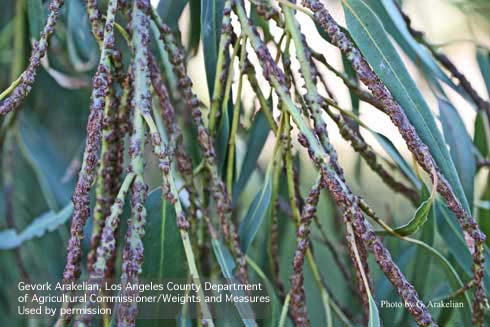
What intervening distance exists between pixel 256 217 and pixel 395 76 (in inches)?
7.9

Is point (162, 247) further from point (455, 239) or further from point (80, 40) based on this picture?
point (80, 40)

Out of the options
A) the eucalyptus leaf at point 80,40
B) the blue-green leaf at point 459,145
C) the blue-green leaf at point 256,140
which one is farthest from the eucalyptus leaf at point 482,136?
the eucalyptus leaf at point 80,40

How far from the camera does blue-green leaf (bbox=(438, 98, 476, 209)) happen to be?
2.44 ft

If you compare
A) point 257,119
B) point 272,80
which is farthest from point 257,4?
point 257,119

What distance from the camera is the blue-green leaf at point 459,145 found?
0.74 metres

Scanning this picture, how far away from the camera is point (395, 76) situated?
564 millimetres

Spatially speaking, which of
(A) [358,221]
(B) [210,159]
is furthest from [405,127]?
(B) [210,159]

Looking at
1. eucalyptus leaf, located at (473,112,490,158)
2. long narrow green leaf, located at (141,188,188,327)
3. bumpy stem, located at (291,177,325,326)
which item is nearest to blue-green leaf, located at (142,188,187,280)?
long narrow green leaf, located at (141,188,188,327)

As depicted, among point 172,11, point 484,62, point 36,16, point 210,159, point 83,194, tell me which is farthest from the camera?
point 484,62

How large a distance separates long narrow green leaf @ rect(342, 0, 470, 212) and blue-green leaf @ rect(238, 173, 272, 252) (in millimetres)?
161

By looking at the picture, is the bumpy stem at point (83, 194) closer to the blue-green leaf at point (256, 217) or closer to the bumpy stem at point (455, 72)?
the blue-green leaf at point (256, 217)

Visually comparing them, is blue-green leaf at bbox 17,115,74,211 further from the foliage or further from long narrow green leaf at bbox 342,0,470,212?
long narrow green leaf at bbox 342,0,470,212

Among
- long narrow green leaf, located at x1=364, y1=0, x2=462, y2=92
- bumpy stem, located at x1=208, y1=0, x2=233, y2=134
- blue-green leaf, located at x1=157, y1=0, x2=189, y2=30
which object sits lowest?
bumpy stem, located at x1=208, y1=0, x2=233, y2=134

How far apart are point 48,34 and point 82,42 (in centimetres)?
48
